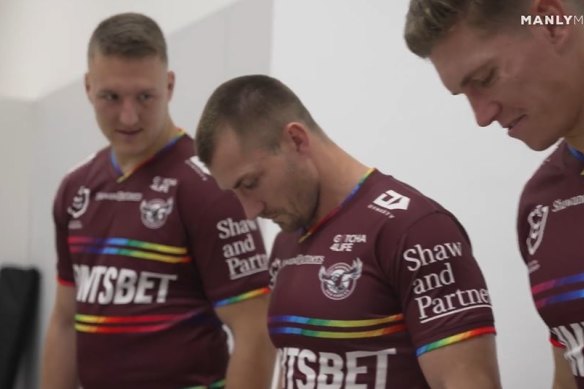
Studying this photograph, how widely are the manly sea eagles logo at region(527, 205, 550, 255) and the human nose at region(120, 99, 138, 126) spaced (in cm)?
87

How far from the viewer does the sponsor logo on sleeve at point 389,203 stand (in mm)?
1283

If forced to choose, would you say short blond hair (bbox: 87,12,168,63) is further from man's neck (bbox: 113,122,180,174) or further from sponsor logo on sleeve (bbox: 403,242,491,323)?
sponsor logo on sleeve (bbox: 403,242,491,323)

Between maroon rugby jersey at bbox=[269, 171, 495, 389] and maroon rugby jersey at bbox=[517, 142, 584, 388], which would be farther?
maroon rugby jersey at bbox=[269, 171, 495, 389]

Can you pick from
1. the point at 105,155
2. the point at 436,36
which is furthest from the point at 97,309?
the point at 436,36

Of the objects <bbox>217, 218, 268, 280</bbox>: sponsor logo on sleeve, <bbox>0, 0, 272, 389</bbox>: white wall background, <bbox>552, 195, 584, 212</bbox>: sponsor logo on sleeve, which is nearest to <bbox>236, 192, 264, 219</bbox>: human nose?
<bbox>217, 218, 268, 280</bbox>: sponsor logo on sleeve

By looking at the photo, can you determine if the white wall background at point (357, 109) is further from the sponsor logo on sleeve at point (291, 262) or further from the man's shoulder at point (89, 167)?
the man's shoulder at point (89, 167)

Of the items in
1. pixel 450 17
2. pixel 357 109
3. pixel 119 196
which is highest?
pixel 357 109

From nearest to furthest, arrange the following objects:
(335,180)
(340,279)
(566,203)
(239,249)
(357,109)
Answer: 1. (566,203)
2. (340,279)
3. (335,180)
4. (239,249)
5. (357,109)

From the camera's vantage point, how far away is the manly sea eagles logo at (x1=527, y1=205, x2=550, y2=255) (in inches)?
46.6

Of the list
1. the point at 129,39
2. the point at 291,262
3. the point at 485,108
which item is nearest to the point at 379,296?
the point at 291,262

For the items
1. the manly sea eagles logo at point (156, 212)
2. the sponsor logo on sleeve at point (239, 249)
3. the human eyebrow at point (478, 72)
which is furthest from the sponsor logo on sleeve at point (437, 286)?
the manly sea eagles logo at point (156, 212)

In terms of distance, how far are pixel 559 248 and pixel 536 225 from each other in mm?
74

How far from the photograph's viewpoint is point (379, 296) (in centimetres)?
126

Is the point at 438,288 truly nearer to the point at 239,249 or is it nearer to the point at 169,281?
the point at 239,249
